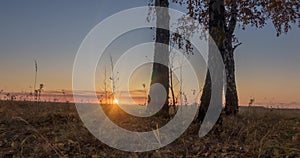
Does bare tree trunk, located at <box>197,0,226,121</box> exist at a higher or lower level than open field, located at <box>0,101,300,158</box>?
higher

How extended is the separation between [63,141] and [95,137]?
2.36ft

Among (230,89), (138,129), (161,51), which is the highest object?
(161,51)

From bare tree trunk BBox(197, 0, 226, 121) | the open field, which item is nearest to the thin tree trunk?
the open field

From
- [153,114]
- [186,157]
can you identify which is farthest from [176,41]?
[186,157]

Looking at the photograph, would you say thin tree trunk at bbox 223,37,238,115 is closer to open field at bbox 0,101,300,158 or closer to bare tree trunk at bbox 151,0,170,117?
bare tree trunk at bbox 151,0,170,117

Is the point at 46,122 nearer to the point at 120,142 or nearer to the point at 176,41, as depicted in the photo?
the point at 120,142

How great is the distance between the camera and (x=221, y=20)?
10227 millimetres

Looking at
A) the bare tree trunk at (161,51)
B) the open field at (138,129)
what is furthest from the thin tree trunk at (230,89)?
the open field at (138,129)

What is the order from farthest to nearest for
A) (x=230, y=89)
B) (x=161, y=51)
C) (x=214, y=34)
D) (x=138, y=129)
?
(x=230, y=89), (x=161, y=51), (x=214, y=34), (x=138, y=129)

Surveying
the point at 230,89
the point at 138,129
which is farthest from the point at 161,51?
the point at 230,89

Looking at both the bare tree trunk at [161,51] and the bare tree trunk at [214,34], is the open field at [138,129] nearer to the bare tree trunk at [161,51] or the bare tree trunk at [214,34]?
the bare tree trunk at [214,34]

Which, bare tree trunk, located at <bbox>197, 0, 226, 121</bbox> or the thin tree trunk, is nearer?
bare tree trunk, located at <bbox>197, 0, 226, 121</bbox>

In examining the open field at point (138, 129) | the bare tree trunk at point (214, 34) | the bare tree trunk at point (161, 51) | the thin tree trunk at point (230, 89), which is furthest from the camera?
the thin tree trunk at point (230, 89)

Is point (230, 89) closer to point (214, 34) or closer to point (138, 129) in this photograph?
point (214, 34)
